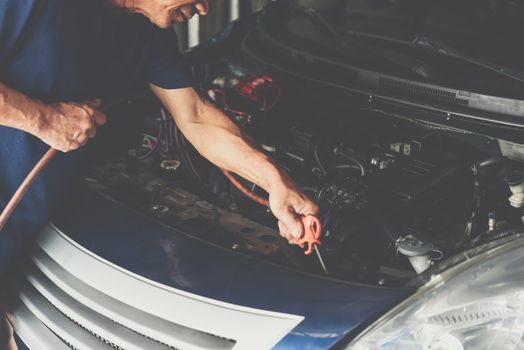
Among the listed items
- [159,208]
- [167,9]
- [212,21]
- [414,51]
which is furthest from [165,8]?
[212,21]

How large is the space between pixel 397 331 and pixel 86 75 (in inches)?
37.0

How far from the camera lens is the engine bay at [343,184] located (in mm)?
1471

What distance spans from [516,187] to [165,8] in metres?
0.91

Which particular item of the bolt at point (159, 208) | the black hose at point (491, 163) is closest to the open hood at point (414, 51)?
the black hose at point (491, 163)

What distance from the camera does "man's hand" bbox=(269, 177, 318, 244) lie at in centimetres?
141

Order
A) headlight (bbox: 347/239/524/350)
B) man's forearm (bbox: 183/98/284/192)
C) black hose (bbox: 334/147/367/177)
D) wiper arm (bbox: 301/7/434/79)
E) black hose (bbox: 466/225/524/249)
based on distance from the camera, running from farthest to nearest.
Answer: wiper arm (bbox: 301/7/434/79)
black hose (bbox: 334/147/367/177)
man's forearm (bbox: 183/98/284/192)
black hose (bbox: 466/225/524/249)
headlight (bbox: 347/239/524/350)

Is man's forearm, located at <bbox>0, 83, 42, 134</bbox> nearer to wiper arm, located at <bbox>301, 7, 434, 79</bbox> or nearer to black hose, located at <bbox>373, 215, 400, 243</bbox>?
black hose, located at <bbox>373, 215, 400, 243</bbox>

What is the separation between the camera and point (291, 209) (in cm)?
145

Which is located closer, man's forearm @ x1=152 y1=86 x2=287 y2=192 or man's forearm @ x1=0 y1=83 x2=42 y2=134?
man's forearm @ x1=0 y1=83 x2=42 y2=134

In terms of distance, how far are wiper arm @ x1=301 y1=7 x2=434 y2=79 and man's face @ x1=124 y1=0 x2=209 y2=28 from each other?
62 centimetres

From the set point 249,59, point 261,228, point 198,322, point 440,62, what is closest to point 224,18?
point 249,59

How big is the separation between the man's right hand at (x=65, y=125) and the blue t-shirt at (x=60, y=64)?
107 mm

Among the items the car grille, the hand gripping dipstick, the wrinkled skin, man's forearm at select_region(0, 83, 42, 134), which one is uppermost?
the wrinkled skin

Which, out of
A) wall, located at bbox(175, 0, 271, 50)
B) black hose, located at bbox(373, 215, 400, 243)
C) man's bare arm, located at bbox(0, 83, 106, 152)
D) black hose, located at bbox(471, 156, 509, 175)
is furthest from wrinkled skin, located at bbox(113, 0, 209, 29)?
wall, located at bbox(175, 0, 271, 50)
